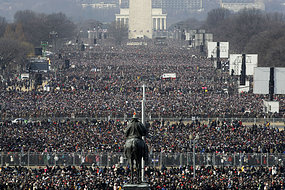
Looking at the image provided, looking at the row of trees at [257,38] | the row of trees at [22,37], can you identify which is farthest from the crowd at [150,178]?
the row of trees at [22,37]

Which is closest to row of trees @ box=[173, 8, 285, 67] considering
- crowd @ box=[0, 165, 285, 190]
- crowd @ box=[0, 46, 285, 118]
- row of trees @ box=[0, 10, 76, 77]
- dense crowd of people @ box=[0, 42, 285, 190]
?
dense crowd of people @ box=[0, 42, 285, 190]

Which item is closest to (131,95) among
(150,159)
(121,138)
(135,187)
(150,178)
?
(121,138)

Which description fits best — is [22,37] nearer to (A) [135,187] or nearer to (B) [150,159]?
(B) [150,159]

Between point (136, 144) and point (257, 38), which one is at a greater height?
point (136, 144)

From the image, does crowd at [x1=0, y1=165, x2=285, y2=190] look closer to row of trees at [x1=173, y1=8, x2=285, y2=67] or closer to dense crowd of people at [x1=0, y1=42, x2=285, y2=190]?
dense crowd of people at [x1=0, y1=42, x2=285, y2=190]

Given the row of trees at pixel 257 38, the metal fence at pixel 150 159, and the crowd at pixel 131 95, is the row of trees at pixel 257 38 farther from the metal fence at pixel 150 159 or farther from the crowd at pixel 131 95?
the metal fence at pixel 150 159

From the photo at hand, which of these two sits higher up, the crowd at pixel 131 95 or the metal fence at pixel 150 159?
the metal fence at pixel 150 159
